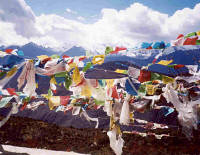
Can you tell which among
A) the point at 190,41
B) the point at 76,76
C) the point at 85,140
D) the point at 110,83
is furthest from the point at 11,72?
the point at 85,140

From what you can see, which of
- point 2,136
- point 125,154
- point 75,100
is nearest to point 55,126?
point 2,136

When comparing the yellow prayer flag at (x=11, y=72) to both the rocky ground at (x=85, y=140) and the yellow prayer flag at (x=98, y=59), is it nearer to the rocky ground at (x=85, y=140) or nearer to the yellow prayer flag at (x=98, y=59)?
the yellow prayer flag at (x=98, y=59)

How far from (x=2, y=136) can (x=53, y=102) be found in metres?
7.37

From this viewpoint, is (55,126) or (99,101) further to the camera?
(55,126)

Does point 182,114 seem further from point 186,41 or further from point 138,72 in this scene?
point 186,41

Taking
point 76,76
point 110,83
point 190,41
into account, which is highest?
point 190,41

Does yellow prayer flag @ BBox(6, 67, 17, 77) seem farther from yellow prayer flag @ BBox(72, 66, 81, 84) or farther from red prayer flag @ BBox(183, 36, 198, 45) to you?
red prayer flag @ BBox(183, 36, 198, 45)

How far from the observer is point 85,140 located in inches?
301

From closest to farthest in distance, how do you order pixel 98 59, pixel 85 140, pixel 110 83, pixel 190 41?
pixel 190 41 → pixel 98 59 → pixel 110 83 → pixel 85 140

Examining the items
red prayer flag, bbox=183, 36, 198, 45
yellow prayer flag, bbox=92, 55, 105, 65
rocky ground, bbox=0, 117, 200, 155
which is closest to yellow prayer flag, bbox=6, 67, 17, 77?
yellow prayer flag, bbox=92, 55, 105, 65

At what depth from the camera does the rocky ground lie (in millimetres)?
6082

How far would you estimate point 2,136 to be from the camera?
8141 mm

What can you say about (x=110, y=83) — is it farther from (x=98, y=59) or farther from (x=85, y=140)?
(x=85, y=140)

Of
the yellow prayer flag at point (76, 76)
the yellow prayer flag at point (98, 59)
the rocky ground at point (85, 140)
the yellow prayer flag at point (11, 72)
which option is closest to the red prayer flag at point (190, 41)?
the yellow prayer flag at point (98, 59)
